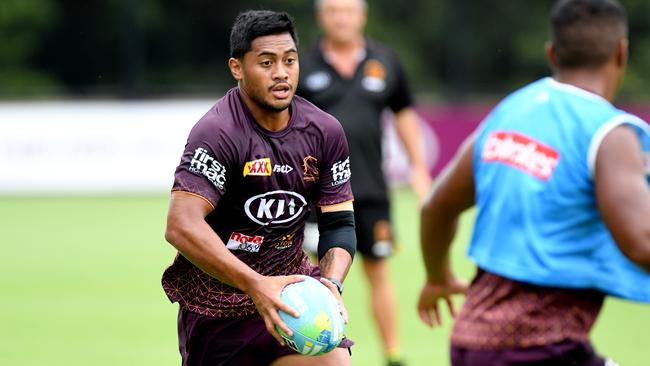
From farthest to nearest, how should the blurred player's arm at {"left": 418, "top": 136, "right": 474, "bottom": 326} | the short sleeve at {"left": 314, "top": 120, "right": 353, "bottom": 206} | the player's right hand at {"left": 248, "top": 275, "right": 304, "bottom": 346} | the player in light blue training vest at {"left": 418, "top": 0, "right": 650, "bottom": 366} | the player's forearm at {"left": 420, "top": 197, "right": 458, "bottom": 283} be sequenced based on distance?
1. the short sleeve at {"left": 314, "top": 120, "right": 353, "bottom": 206}
2. the player's right hand at {"left": 248, "top": 275, "right": 304, "bottom": 346}
3. the player's forearm at {"left": 420, "top": 197, "right": 458, "bottom": 283}
4. the blurred player's arm at {"left": 418, "top": 136, "right": 474, "bottom": 326}
5. the player in light blue training vest at {"left": 418, "top": 0, "right": 650, "bottom": 366}

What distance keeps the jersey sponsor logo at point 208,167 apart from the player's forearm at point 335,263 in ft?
2.09

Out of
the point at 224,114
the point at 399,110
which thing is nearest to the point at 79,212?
the point at 399,110

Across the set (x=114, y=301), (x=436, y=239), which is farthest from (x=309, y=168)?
(x=114, y=301)

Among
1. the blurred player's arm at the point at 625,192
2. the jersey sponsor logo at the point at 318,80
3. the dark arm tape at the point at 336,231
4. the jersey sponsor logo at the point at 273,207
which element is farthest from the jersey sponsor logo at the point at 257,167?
the jersey sponsor logo at the point at 318,80

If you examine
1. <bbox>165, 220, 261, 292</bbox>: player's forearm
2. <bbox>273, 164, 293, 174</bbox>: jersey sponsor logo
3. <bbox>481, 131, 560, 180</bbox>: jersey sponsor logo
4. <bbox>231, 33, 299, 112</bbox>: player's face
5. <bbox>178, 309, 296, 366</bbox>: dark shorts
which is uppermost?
<bbox>231, 33, 299, 112</bbox>: player's face

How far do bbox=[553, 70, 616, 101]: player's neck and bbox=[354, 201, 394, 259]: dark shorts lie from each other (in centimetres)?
460

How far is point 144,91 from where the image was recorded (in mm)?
22297

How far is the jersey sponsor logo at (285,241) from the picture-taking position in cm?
527

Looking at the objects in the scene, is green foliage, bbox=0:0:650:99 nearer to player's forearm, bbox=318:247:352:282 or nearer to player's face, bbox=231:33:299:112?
player's forearm, bbox=318:247:352:282

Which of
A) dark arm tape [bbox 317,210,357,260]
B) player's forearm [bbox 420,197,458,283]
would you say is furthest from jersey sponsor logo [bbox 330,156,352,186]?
player's forearm [bbox 420,197,458,283]

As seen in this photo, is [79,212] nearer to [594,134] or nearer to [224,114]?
[224,114]

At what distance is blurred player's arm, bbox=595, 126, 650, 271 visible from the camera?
3686 millimetres

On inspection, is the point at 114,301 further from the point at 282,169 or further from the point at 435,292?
the point at 435,292

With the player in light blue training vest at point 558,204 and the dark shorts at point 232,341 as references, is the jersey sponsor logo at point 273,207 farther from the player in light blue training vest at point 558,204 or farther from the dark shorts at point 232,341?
the player in light blue training vest at point 558,204
